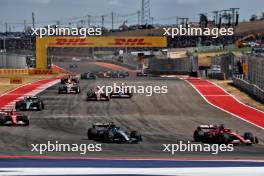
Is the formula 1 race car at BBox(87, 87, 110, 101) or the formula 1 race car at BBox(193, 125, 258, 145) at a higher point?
the formula 1 race car at BBox(193, 125, 258, 145)

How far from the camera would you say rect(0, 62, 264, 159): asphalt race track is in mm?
19578

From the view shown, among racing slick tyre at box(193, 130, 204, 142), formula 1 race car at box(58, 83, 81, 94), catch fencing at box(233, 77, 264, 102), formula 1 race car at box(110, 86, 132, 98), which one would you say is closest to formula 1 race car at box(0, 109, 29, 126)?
racing slick tyre at box(193, 130, 204, 142)

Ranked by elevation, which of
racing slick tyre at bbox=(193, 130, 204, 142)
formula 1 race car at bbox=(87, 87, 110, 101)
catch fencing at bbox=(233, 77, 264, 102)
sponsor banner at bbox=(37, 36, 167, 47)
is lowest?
catch fencing at bbox=(233, 77, 264, 102)

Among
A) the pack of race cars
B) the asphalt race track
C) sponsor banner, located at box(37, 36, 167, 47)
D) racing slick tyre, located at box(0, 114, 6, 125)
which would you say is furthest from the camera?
racing slick tyre, located at box(0, 114, 6, 125)

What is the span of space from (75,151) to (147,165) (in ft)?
15.0

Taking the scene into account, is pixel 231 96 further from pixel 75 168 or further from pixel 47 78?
pixel 75 168

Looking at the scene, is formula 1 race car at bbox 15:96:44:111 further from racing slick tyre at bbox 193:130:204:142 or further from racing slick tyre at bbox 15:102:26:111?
racing slick tyre at bbox 193:130:204:142

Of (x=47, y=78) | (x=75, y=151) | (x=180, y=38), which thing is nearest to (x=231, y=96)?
(x=47, y=78)

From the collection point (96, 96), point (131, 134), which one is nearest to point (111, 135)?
point (131, 134)

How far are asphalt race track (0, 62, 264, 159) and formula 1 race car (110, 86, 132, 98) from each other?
39 cm

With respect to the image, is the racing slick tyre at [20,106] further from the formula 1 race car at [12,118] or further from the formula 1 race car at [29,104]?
the formula 1 race car at [12,118]

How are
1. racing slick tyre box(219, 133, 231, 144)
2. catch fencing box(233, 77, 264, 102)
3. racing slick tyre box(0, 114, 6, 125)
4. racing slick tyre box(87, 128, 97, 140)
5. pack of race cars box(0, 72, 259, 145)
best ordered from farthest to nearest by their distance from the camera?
catch fencing box(233, 77, 264, 102)
racing slick tyre box(0, 114, 6, 125)
racing slick tyre box(87, 128, 97, 140)
pack of race cars box(0, 72, 259, 145)
racing slick tyre box(219, 133, 231, 144)

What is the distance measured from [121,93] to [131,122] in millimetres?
9460

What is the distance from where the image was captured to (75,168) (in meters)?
13.5
